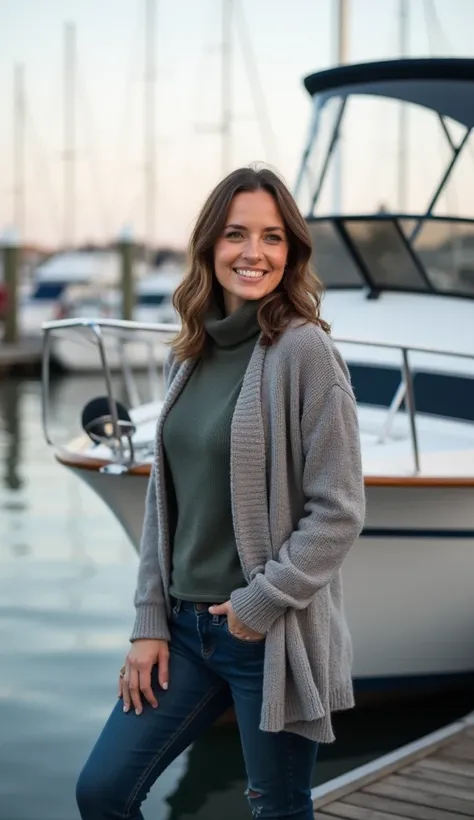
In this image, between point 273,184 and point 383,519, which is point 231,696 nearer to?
point 273,184

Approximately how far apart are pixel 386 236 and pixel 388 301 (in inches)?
13.6

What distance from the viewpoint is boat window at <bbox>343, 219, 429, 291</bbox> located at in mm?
6773

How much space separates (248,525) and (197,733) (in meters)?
0.48

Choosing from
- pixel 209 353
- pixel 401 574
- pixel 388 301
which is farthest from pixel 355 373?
pixel 209 353

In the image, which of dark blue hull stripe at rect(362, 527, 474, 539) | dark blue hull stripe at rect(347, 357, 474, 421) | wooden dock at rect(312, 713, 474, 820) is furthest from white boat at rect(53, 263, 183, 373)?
wooden dock at rect(312, 713, 474, 820)

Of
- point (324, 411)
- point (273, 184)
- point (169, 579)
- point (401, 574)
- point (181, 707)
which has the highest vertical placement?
point (273, 184)

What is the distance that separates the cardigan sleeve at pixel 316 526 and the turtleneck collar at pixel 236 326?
214mm

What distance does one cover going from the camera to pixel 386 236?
679cm

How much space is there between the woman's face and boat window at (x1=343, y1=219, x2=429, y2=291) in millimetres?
4377

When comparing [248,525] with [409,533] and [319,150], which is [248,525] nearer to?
[409,533]

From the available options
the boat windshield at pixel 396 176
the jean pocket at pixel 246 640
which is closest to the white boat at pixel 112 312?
the boat windshield at pixel 396 176

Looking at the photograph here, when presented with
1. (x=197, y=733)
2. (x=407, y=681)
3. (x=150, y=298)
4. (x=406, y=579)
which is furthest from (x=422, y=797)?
(x=150, y=298)

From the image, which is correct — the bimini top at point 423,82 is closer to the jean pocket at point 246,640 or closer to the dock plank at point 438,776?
the dock plank at point 438,776

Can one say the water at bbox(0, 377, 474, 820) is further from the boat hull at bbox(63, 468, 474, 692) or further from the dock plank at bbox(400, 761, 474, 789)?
the dock plank at bbox(400, 761, 474, 789)
